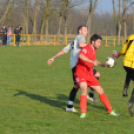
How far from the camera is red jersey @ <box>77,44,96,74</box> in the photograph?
5.62m

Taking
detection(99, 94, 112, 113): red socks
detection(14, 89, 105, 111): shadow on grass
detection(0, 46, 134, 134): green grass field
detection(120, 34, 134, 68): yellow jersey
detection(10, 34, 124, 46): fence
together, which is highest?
detection(120, 34, 134, 68): yellow jersey

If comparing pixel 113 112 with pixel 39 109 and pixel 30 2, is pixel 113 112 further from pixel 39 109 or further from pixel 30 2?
pixel 30 2

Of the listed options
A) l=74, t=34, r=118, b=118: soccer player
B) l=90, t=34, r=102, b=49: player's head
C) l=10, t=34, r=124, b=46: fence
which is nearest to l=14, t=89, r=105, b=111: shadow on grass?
l=74, t=34, r=118, b=118: soccer player

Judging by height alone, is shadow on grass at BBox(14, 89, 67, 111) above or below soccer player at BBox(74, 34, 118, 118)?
below

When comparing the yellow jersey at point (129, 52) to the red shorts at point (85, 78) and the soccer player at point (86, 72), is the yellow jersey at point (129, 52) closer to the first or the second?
the soccer player at point (86, 72)

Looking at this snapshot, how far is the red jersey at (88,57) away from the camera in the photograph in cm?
562

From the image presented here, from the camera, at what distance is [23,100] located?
7184 mm

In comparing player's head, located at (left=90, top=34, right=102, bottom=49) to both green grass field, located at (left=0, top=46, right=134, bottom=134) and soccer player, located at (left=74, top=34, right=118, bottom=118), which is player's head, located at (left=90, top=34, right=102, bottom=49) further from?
green grass field, located at (left=0, top=46, right=134, bottom=134)

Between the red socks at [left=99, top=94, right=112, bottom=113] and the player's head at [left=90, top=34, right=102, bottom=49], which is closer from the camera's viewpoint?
the player's head at [left=90, top=34, right=102, bottom=49]

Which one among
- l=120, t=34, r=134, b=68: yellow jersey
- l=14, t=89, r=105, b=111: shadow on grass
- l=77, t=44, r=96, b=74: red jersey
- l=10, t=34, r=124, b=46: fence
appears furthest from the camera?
l=10, t=34, r=124, b=46: fence

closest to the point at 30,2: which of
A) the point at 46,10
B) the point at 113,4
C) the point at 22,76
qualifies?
the point at 46,10

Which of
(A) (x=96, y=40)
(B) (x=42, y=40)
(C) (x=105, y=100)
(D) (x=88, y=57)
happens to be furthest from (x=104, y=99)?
(B) (x=42, y=40)

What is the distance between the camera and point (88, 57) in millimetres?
5652

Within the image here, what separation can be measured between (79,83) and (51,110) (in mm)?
935
